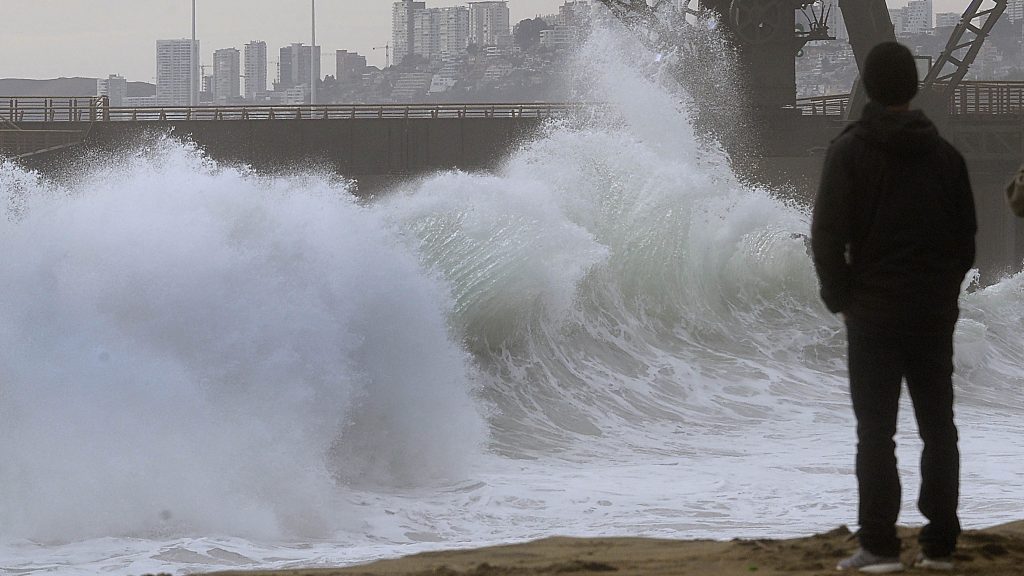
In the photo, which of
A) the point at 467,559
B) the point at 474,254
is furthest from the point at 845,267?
the point at 474,254

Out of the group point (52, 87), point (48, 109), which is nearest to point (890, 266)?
point (48, 109)

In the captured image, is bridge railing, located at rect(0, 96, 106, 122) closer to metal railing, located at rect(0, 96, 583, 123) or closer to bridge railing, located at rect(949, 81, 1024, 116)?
metal railing, located at rect(0, 96, 583, 123)

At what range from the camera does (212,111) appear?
35.5 meters

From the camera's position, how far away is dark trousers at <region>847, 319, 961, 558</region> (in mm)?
3910

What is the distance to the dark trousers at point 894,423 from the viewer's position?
391 cm

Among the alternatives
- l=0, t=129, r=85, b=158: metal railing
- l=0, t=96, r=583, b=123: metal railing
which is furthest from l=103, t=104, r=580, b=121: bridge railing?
l=0, t=129, r=85, b=158: metal railing

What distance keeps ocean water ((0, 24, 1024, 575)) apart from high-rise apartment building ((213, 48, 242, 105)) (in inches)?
7167

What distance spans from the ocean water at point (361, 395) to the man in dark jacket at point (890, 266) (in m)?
2.92

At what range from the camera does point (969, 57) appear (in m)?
30.6

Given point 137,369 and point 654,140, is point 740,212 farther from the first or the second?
point 137,369

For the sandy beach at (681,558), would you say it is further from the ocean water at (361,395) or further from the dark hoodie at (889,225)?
the ocean water at (361,395)

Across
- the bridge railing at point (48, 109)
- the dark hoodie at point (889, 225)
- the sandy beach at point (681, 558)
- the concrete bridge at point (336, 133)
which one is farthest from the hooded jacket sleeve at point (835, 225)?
the bridge railing at point (48, 109)

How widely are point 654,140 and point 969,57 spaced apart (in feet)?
35.6

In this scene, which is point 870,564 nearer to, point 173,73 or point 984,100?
point 984,100
